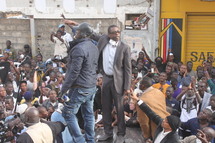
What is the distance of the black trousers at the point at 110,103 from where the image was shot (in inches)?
199

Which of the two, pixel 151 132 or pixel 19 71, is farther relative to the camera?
pixel 19 71

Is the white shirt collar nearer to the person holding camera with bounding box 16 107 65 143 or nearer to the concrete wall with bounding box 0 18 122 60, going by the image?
the person holding camera with bounding box 16 107 65 143

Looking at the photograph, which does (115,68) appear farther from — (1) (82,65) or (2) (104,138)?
(2) (104,138)

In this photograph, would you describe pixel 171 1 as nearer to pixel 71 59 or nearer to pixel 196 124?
pixel 196 124

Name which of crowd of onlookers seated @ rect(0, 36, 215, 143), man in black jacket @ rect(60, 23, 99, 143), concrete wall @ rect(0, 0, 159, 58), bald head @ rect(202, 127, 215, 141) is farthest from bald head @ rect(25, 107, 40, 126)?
concrete wall @ rect(0, 0, 159, 58)

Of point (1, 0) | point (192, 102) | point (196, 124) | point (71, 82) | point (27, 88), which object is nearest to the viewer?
point (71, 82)

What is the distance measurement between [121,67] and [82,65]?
69cm

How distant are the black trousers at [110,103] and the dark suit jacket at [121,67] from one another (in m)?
0.09

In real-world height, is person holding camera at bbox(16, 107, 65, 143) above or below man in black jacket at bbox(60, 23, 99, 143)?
below

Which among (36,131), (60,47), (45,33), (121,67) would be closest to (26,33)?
(45,33)

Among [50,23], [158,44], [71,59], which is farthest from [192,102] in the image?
[50,23]

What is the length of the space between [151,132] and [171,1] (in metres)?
7.65

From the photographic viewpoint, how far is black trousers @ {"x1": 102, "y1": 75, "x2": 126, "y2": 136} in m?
5.05

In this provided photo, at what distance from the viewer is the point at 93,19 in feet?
38.6
